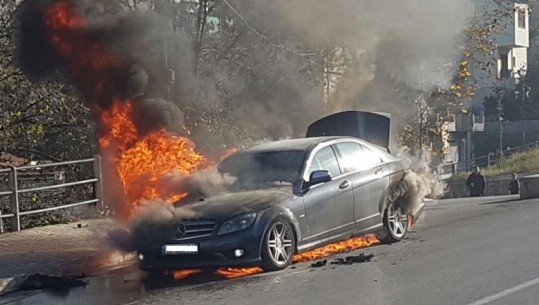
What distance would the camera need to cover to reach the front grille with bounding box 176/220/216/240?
33.9 ft

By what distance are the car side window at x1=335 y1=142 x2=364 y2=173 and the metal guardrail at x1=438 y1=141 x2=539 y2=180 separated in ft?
108

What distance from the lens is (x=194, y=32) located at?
734 inches

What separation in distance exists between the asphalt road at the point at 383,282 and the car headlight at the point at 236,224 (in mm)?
577

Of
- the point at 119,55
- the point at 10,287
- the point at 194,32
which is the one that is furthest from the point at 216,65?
the point at 10,287

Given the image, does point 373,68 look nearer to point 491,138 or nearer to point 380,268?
point 380,268

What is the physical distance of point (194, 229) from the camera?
10.4 meters

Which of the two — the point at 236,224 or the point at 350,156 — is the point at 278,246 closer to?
the point at 236,224

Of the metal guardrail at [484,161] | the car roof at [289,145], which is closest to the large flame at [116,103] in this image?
the car roof at [289,145]

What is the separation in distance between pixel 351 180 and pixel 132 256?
3.16 m

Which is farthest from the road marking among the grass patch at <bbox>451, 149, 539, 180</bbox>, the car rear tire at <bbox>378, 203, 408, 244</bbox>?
the grass patch at <bbox>451, 149, 539, 180</bbox>

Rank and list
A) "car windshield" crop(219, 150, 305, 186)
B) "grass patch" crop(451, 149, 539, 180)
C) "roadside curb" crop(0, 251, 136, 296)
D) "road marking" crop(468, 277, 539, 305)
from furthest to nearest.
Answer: "grass patch" crop(451, 149, 539, 180), "car windshield" crop(219, 150, 305, 186), "roadside curb" crop(0, 251, 136, 296), "road marking" crop(468, 277, 539, 305)

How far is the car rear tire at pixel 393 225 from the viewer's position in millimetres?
12702

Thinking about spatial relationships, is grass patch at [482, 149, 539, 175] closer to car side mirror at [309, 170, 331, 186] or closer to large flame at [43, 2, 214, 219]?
large flame at [43, 2, 214, 219]

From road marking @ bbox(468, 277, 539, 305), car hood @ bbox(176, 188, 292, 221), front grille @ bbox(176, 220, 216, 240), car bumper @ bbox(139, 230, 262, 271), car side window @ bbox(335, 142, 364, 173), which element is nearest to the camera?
road marking @ bbox(468, 277, 539, 305)
